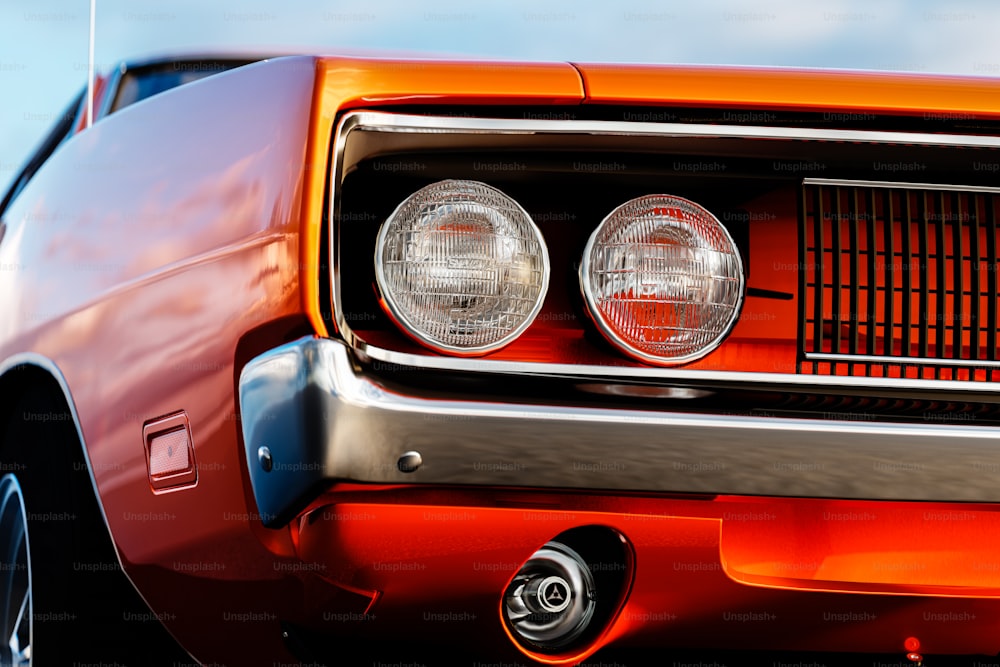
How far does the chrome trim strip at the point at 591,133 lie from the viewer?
1640 mm

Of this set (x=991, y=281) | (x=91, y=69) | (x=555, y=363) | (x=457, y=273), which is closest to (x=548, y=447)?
(x=555, y=363)

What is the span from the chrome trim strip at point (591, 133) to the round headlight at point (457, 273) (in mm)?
52

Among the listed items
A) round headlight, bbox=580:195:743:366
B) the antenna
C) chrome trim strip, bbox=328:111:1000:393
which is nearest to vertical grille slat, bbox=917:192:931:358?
chrome trim strip, bbox=328:111:1000:393

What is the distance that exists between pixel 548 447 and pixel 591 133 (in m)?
0.47

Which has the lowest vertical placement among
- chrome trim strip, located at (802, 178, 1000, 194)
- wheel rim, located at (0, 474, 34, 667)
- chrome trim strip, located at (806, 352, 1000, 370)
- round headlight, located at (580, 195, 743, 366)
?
wheel rim, located at (0, 474, 34, 667)

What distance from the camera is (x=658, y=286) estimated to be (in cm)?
177

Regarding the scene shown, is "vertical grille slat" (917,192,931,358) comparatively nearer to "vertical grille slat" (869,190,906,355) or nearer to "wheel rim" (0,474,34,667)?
"vertical grille slat" (869,190,906,355)

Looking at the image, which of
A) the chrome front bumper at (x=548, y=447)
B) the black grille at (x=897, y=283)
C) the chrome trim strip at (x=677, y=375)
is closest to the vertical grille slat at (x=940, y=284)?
the black grille at (x=897, y=283)

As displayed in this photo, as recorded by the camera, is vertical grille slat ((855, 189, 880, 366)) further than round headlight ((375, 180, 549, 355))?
Yes

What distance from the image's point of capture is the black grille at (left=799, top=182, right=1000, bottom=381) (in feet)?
6.15

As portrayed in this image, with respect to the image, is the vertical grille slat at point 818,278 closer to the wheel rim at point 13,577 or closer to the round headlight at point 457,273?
the round headlight at point 457,273

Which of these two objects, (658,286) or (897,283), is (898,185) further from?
(658,286)

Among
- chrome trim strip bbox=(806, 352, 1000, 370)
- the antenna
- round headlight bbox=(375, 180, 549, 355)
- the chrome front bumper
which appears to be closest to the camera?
the chrome front bumper

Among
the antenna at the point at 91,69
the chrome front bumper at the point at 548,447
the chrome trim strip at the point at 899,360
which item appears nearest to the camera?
the chrome front bumper at the point at 548,447
